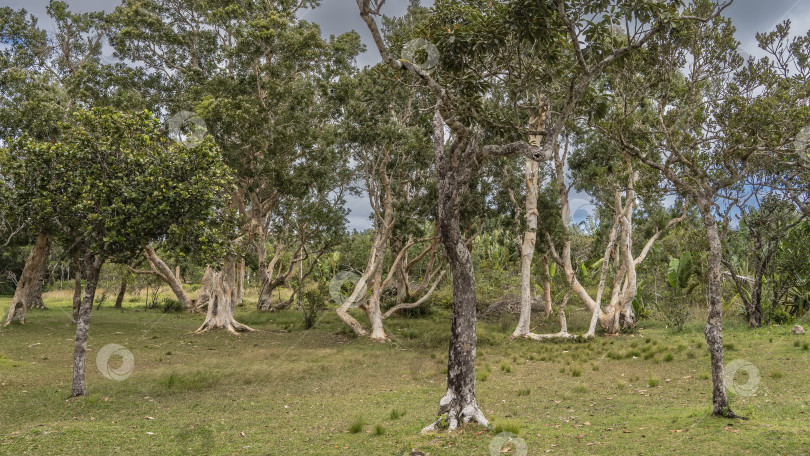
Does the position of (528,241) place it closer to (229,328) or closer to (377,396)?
(377,396)

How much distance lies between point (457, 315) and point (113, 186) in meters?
9.33

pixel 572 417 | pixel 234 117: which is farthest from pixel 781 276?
pixel 234 117

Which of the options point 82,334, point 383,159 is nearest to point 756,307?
point 383,159

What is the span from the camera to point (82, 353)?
13.3 meters

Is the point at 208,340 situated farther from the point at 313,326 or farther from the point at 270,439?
the point at 270,439

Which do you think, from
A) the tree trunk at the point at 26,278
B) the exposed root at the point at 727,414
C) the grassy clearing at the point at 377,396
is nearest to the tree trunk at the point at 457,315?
the grassy clearing at the point at 377,396

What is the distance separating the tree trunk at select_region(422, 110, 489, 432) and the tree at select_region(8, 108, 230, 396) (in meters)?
6.98

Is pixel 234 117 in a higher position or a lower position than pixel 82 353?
higher

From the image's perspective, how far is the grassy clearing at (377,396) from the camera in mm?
9023

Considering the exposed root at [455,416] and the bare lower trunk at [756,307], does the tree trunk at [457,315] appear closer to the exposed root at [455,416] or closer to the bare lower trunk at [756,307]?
the exposed root at [455,416]

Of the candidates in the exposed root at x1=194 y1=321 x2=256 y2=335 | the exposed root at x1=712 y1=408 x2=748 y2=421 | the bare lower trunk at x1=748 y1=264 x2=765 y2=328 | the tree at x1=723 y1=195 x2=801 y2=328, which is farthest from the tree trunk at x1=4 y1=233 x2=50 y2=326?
the bare lower trunk at x1=748 y1=264 x2=765 y2=328

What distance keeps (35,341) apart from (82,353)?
1245cm

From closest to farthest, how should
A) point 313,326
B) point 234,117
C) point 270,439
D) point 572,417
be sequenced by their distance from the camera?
1. point 270,439
2. point 572,417
3. point 234,117
4. point 313,326

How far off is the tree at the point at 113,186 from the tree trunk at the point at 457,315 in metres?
6.98
